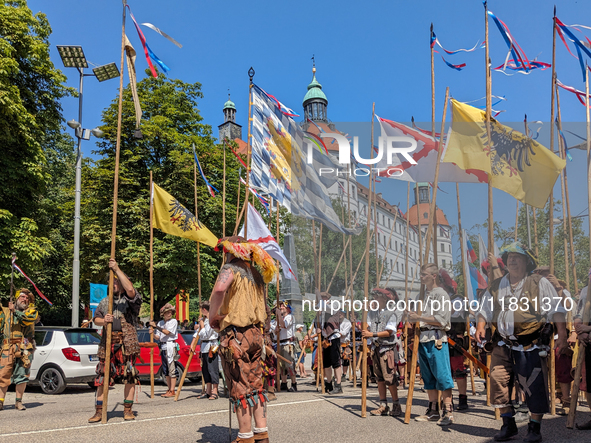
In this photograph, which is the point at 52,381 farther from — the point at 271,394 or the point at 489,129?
the point at 489,129

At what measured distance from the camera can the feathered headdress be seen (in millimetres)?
5438

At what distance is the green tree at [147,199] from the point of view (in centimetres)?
2227

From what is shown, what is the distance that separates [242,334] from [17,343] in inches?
229

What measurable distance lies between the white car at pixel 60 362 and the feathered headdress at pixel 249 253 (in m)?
8.38

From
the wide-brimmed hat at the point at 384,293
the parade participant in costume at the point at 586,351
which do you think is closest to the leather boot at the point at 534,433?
the parade participant in costume at the point at 586,351

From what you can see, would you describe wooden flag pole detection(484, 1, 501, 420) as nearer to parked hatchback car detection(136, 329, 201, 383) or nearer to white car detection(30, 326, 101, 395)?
parked hatchback car detection(136, 329, 201, 383)

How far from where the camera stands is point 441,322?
22.2 ft

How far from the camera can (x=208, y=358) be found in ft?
34.2

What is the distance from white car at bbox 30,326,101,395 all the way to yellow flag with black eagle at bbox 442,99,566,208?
363 inches

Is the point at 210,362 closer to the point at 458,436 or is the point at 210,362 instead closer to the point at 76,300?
the point at 458,436

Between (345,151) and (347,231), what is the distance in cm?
158

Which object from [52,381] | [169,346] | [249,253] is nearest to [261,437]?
[249,253]

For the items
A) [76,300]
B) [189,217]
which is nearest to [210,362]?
[189,217]

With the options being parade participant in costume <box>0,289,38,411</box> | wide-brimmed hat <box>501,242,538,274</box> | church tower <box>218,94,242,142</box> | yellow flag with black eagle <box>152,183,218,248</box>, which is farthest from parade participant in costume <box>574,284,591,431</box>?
church tower <box>218,94,242,142</box>
